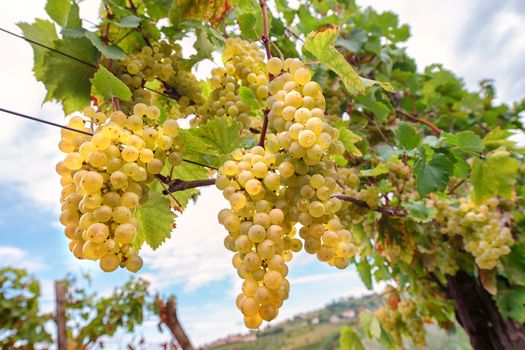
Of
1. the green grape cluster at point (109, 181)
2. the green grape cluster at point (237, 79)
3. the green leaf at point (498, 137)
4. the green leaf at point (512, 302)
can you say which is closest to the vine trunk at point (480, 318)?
the green leaf at point (512, 302)

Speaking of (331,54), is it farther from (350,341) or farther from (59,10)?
(350,341)

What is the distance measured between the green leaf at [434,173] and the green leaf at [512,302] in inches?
33.2

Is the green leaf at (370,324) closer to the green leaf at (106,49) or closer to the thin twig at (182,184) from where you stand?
the thin twig at (182,184)

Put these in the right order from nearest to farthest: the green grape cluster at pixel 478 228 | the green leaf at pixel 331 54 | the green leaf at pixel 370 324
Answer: the green leaf at pixel 331 54, the green grape cluster at pixel 478 228, the green leaf at pixel 370 324

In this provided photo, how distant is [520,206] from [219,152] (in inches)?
63.0

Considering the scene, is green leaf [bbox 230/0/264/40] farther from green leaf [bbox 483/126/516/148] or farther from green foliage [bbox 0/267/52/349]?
green foliage [bbox 0/267/52/349]

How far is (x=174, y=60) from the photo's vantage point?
0.92 meters

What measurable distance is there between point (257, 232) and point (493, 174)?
3.43 ft

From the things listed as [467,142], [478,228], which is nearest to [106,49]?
[467,142]

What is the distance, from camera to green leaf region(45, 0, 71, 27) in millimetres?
817

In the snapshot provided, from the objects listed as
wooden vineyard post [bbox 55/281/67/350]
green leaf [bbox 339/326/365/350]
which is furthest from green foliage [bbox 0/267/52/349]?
green leaf [bbox 339/326/365/350]

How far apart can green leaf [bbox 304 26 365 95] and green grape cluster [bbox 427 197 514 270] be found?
89 centimetres

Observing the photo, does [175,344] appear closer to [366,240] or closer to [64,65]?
[366,240]

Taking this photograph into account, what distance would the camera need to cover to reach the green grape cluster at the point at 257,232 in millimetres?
443
